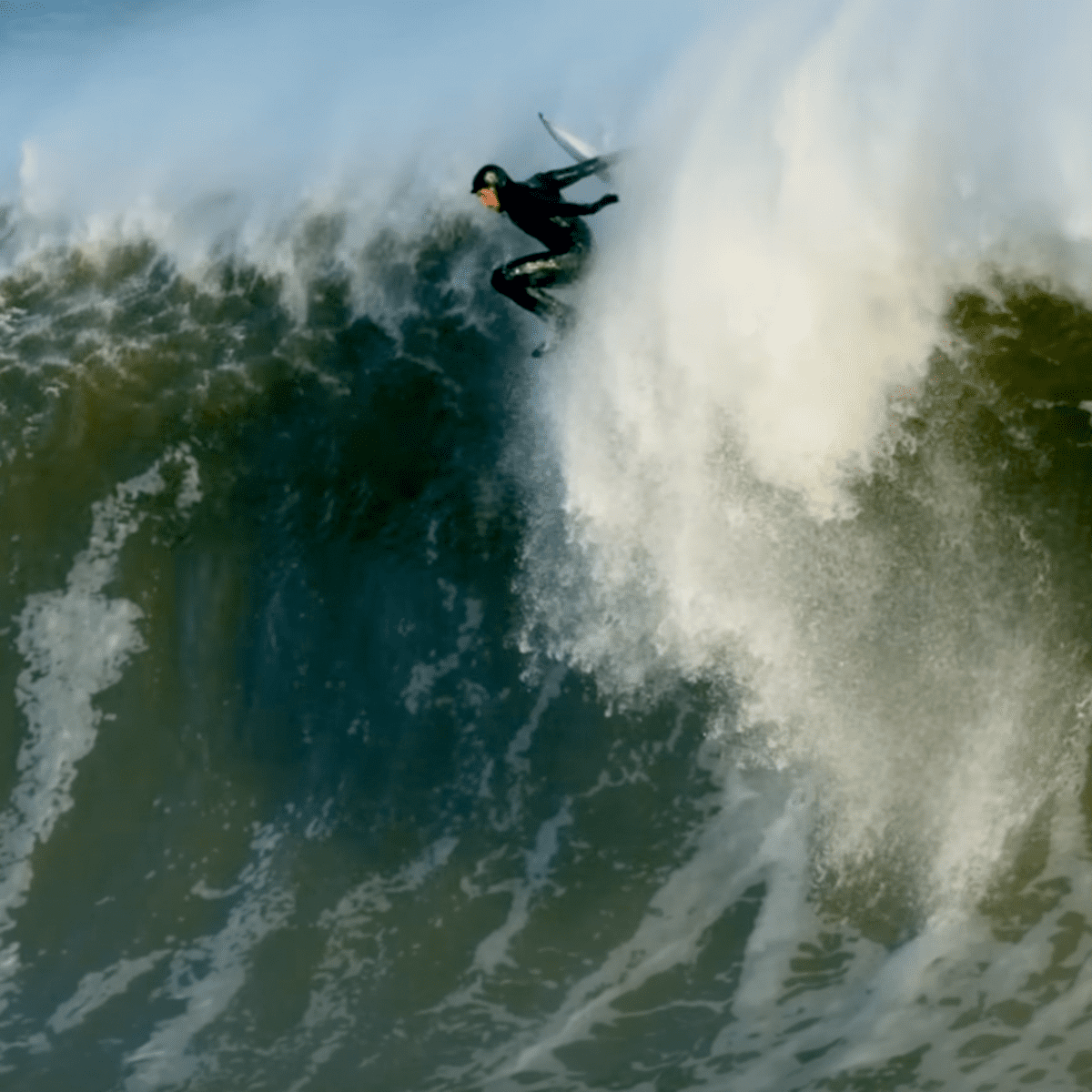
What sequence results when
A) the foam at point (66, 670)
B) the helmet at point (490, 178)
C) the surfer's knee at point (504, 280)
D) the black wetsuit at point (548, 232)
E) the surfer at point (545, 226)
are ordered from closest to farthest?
the helmet at point (490, 178), the surfer at point (545, 226), the black wetsuit at point (548, 232), the surfer's knee at point (504, 280), the foam at point (66, 670)

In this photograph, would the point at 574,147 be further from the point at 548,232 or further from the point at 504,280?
the point at 504,280

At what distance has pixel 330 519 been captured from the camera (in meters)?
10.3

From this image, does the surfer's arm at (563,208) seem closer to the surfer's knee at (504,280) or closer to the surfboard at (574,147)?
the surfer's knee at (504,280)

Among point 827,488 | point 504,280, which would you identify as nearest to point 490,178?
Answer: point 504,280

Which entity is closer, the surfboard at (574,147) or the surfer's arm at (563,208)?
the surfer's arm at (563,208)

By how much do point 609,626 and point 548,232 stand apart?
329 centimetres

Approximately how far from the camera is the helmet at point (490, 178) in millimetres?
8648

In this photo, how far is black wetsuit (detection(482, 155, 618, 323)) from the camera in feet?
29.1

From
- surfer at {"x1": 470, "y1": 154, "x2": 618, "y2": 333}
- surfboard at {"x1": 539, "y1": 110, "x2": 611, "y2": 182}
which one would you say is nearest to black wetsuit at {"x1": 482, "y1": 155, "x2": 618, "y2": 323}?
surfer at {"x1": 470, "y1": 154, "x2": 618, "y2": 333}

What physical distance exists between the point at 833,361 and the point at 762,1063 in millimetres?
6023

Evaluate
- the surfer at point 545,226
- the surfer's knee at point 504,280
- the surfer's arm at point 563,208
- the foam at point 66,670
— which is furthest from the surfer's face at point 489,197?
the foam at point 66,670

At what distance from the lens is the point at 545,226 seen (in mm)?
9148

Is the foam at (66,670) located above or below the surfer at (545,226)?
below

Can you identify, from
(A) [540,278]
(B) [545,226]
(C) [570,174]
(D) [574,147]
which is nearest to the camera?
(C) [570,174]
